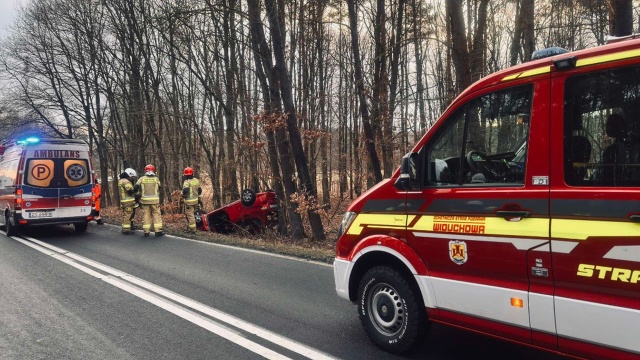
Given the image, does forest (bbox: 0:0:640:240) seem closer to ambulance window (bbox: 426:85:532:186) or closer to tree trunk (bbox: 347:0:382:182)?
tree trunk (bbox: 347:0:382:182)

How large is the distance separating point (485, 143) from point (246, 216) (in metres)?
9.73

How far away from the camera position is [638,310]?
237cm

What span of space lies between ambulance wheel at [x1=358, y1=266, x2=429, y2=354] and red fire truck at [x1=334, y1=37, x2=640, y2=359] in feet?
0.04

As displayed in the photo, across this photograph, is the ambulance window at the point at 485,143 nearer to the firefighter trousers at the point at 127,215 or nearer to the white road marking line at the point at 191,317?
the white road marking line at the point at 191,317

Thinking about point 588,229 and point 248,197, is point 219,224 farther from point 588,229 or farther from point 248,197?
point 588,229

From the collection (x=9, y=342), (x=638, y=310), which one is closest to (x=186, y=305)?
(x=9, y=342)

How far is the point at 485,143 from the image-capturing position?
130 inches

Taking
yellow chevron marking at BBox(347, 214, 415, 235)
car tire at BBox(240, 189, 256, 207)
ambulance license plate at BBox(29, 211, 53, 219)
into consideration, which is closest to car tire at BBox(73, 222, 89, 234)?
ambulance license plate at BBox(29, 211, 53, 219)

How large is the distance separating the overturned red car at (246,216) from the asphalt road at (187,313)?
3.91 m

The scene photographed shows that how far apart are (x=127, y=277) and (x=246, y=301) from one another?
96.3 inches

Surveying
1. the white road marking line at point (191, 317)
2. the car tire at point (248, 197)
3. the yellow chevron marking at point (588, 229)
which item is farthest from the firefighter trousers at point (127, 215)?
the yellow chevron marking at point (588, 229)

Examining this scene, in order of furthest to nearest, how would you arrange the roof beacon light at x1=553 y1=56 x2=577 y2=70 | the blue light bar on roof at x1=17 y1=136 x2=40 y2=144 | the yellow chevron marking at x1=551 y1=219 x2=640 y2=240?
the blue light bar on roof at x1=17 y1=136 x2=40 y2=144 < the roof beacon light at x1=553 y1=56 x2=577 y2=70 < the yellow chevron marking at x1=551 y1=219 x2=640 y2=240

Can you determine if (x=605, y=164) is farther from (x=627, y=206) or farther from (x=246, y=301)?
(x=246, y=301)

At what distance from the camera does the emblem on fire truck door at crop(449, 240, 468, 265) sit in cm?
321
